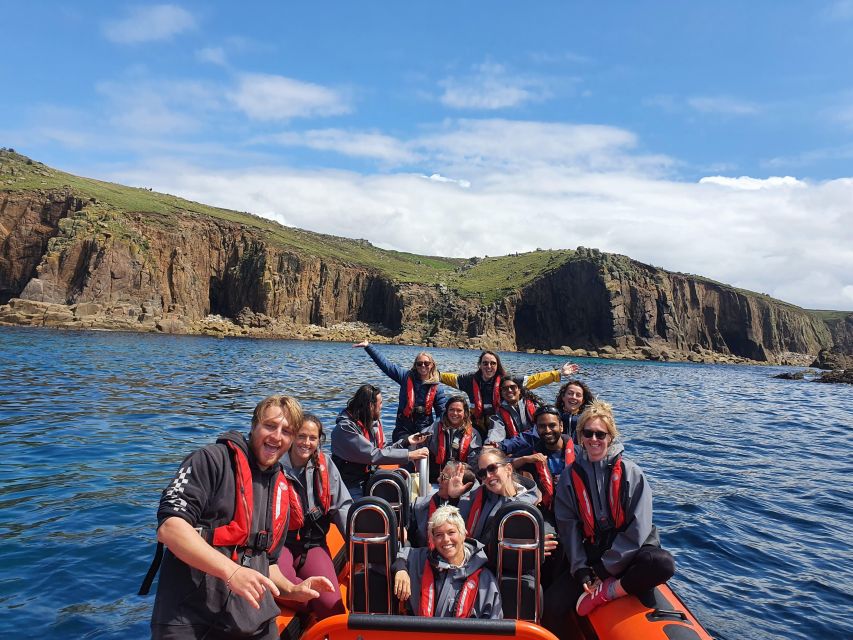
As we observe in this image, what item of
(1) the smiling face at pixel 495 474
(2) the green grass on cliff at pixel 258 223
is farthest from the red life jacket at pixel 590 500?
(2) the green grass on cliff at pixel 258 223

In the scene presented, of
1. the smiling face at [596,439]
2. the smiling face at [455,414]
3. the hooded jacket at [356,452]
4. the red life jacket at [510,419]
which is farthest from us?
the red life jacket at [510,419]

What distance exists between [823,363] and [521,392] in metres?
107

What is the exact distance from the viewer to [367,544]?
5.08 m

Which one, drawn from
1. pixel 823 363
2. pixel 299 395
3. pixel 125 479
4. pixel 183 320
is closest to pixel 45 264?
pixel 183 320

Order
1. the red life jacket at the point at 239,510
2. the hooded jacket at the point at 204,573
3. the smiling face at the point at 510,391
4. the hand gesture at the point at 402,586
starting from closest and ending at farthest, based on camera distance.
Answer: the hooded jacket at the point at 204,573
the red life jacket at the point at 239,510
the hand gesture at the point at 402,586
the smiling face at the point at 510,391

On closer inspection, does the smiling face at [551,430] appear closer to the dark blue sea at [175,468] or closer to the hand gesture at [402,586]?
the dark blue sea at [175,468]

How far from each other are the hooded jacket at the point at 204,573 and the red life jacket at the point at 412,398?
6.06m

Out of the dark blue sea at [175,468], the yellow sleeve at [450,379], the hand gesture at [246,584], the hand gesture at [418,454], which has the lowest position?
the dark blue sea at [175,468]

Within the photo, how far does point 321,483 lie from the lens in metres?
5.70

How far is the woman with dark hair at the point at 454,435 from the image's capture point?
26.7 feet

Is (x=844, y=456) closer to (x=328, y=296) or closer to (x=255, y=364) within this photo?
(x=255, y=364)

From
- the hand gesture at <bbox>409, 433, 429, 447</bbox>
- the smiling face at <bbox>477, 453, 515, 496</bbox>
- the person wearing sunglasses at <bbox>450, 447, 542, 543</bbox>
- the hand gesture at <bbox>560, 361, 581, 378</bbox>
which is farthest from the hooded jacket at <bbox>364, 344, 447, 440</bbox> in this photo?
the smiling face at <bbox>477, 453, 515, 496</bbox>

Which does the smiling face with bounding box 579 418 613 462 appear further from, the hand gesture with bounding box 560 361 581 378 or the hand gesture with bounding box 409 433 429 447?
the hand gesture with bounding box 560 361 581 378

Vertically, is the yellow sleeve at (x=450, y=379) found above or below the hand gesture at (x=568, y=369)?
below
